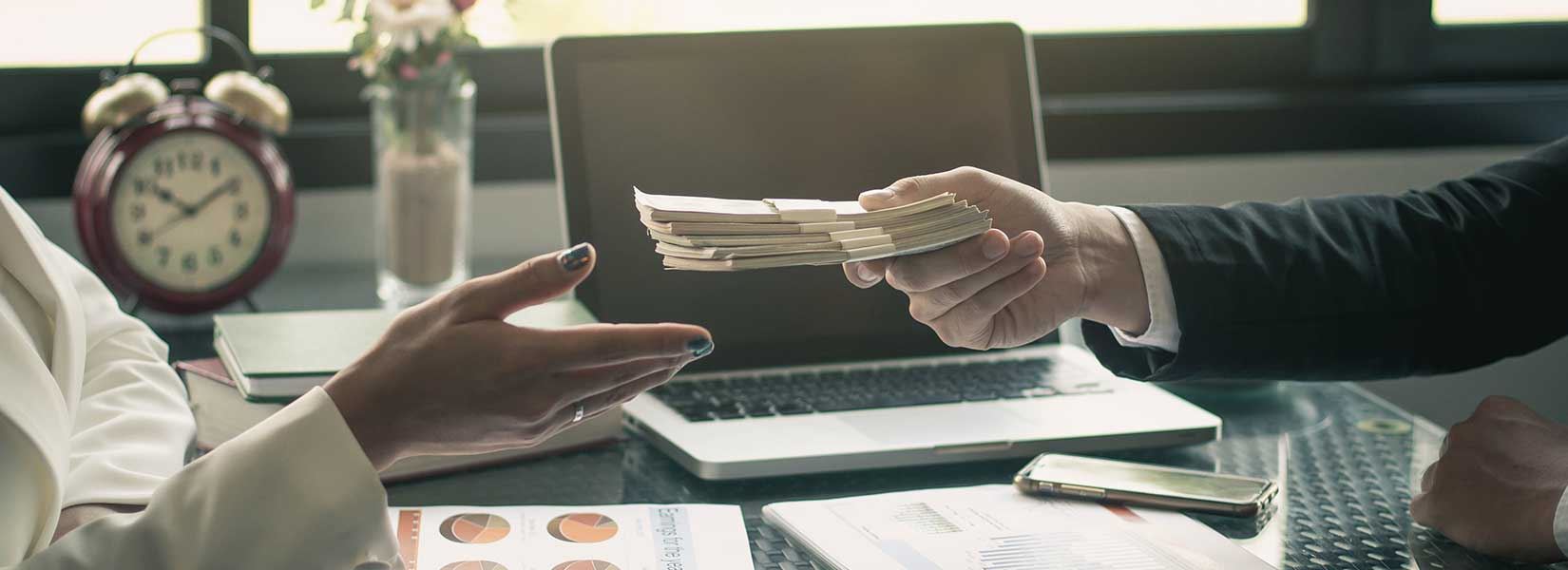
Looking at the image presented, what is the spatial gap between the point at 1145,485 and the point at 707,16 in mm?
1089

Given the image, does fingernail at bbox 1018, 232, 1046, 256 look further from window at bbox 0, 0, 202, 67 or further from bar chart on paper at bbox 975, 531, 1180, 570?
window at bbox 0, 0, 202, 67

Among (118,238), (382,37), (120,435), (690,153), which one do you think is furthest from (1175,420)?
(118,238)

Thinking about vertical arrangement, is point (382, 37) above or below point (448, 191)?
above

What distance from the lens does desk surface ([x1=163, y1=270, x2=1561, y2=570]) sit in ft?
2.86

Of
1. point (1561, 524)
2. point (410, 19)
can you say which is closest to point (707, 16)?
point (410, 19)

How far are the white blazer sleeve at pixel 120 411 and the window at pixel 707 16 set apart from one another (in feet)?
2.43

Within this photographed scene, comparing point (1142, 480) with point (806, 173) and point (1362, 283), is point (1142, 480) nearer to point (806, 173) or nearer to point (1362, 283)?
point (1362, 283)

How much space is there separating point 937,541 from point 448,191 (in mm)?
814

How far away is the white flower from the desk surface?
556mm

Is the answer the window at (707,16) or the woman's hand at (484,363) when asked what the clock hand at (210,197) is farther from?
the woman's hand at (484,363)

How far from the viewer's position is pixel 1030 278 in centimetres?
94

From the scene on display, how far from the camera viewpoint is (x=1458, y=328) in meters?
1.04

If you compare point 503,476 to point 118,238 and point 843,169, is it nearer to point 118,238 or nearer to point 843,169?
point 843,169

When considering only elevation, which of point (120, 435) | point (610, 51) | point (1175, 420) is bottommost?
point (1175, 420)
